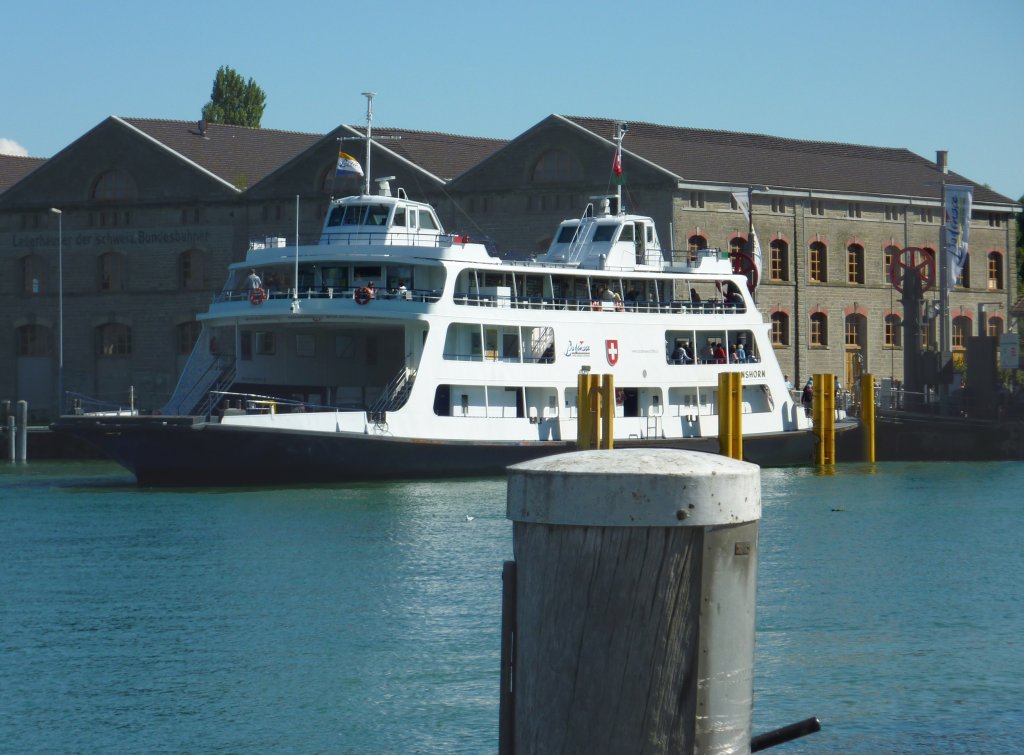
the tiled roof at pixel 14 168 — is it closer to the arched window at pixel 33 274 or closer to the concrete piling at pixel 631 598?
the arched window at pixel 33 274

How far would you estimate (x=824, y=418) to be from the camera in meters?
42.3

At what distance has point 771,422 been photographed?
42.0 meters

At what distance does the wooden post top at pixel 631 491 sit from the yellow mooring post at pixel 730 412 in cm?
3307

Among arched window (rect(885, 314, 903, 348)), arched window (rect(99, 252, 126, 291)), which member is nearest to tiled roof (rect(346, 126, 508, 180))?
arched window (rect(99, 252, 126, 291))

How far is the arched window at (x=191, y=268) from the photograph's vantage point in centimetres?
6075

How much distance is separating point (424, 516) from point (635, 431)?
10.6 meters

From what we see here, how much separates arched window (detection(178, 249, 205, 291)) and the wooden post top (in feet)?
188

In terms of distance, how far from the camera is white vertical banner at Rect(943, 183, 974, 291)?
2071 inches

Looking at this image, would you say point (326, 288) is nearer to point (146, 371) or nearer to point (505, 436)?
point (505, 436)

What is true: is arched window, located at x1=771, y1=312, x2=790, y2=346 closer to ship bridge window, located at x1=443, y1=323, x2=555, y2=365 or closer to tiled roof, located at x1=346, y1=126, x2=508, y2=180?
tiled roof, located at x1=346, y1=126, x2=508, y2=180

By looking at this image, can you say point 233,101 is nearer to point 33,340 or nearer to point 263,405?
point 33,340

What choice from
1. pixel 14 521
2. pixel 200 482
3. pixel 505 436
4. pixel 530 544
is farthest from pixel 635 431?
pixel 530 544

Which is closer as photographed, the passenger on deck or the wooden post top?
the wooden post top

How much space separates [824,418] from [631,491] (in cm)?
3860
